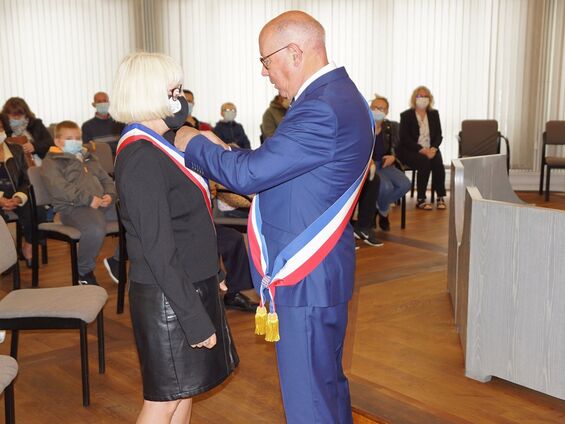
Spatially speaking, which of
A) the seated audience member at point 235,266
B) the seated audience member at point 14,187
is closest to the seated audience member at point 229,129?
the seated audience member at point 14,187

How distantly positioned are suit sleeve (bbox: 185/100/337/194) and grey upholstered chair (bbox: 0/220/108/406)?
1419 millimetres

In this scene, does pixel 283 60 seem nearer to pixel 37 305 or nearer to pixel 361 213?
pixel 37 305

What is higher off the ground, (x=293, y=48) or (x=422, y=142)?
(x=293, y=48)

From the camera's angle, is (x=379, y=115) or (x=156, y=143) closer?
(x=156, y=143)

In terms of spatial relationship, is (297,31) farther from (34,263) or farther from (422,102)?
(422,102)

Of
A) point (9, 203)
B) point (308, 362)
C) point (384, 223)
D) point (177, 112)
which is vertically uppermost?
point (177, 112)

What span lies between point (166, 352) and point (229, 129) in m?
6.61

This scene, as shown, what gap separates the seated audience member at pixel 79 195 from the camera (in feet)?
16.3

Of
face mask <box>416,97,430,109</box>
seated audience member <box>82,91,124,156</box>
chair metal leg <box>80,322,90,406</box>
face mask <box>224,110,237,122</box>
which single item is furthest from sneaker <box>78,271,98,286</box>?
face mask <box>416,97,430,109</box>

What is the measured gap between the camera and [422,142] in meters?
8.59

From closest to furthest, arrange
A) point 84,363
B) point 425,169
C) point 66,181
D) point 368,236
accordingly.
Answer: point 84,363, point 66,181, point 368,236, point 425,169

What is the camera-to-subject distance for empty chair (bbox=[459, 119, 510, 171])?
9.19 m

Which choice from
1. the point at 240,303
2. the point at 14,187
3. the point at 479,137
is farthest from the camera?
the point at 479,137

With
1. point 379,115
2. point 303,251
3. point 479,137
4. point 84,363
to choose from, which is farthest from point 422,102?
point 303,251
